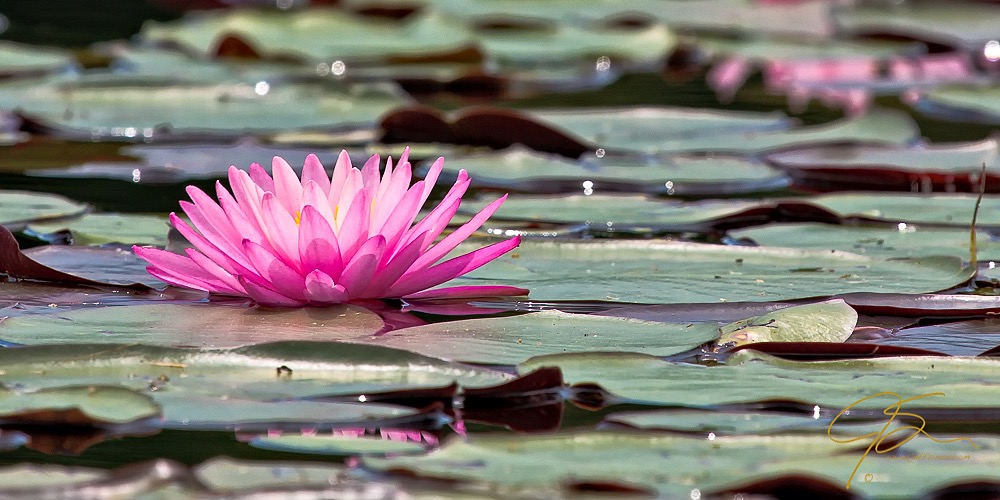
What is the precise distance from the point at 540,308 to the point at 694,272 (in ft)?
1.16

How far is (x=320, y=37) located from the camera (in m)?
6.27

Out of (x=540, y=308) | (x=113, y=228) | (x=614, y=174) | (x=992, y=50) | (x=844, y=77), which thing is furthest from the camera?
(x=992, y=50)

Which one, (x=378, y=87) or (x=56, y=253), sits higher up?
(x=378, y=87)

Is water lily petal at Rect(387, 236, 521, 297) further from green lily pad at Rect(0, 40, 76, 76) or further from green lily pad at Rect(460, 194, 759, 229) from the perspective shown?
green lily pad at Rect(0, 40, 76, 76)

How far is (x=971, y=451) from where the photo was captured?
1715mm

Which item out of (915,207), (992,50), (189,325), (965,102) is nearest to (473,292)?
(189,325)

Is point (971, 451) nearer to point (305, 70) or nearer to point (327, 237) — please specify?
point (327, 237)

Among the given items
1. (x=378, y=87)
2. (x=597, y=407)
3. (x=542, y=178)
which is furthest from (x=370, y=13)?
(x=597, y=407)

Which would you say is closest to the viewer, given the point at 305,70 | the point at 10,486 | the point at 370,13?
the point at 10,486

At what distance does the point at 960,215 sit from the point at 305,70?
121 inches

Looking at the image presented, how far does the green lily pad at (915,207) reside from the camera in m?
3.13

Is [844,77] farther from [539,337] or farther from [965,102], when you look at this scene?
[539,337]

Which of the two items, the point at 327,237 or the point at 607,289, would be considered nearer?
the point at 327,237

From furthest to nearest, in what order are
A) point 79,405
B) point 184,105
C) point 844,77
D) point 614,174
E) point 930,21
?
point 930,21, point 844,77, point 184,105, point 614,174, point 79,405
